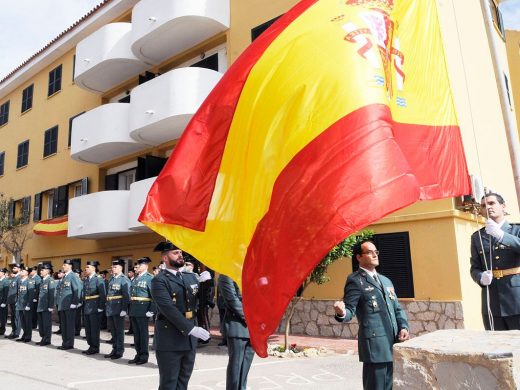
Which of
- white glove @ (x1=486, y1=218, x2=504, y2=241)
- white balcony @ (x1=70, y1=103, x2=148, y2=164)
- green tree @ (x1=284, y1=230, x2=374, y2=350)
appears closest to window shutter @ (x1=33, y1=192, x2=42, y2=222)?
white balcony @ (x1=70, y1=103, x2=148, y2=164)

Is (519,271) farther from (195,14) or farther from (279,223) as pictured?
(195,14)

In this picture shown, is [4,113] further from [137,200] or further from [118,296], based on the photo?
[118,296]

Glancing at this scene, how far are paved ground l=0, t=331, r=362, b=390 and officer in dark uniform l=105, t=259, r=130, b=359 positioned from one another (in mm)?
286

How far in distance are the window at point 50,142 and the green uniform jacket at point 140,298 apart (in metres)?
14.0

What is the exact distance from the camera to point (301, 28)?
3811 mm

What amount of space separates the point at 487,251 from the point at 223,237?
8.70 ft

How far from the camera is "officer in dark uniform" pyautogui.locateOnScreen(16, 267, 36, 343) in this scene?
41.3 ft

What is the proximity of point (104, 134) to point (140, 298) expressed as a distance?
8.83m

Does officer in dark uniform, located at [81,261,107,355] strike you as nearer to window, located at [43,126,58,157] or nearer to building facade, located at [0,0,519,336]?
building facade, located at [0,0,519,336]

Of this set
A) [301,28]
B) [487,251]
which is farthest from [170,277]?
[487,251]

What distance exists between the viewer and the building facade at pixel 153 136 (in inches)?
411

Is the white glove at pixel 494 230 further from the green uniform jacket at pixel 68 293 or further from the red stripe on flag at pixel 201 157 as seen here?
the green uniform jacket at pixel 68 293

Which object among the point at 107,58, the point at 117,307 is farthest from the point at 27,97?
the point at 117,307

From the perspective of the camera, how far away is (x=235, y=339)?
5.20 metres
